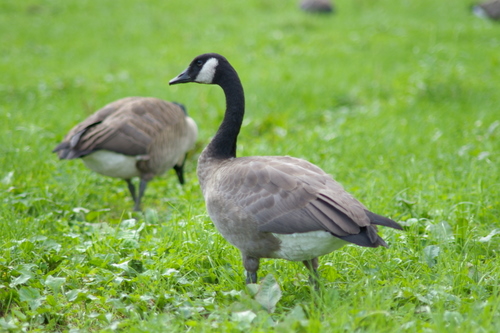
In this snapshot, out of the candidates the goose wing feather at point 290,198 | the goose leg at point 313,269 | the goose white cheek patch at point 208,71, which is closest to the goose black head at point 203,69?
the goose white cheek patch at point 208,71

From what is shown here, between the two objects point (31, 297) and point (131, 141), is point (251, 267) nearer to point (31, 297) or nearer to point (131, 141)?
point (31, 297)

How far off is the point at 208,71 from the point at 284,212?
156cm

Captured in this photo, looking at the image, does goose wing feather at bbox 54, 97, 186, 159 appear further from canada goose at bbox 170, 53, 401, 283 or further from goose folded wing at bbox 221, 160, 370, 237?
goose folded wing at bbox 221, 160, 370, 237

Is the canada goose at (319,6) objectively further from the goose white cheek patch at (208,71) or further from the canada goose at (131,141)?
the goose white cheek patch at (208,71)

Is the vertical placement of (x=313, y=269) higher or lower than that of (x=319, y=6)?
lower

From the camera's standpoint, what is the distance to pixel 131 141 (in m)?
5.75

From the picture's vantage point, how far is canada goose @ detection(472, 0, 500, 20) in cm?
1542

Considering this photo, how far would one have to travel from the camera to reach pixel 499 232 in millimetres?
4148

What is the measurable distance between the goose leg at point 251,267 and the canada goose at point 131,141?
2400 mm

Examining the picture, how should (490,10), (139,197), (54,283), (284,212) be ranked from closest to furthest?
(284,212), (54,283), (139,197), (490,10)

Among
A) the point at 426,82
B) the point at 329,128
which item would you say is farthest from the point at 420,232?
the point at 426,82

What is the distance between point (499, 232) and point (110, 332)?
3003 mm

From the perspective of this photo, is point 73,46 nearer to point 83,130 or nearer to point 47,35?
point 47,35

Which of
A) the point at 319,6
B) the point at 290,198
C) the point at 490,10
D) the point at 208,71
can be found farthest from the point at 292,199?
the point at 490,10
